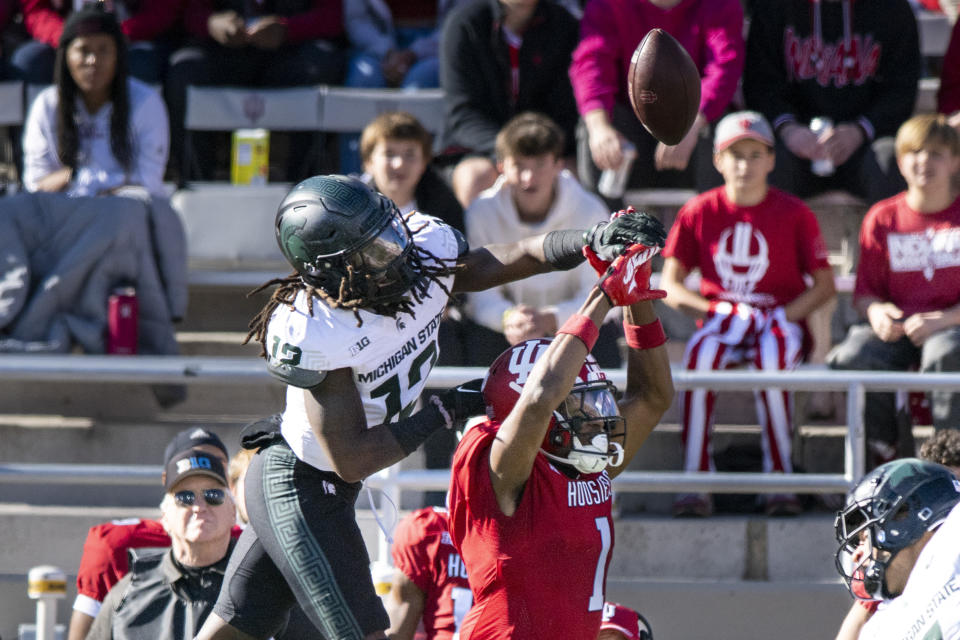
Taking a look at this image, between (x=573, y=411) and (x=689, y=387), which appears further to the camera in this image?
(x=689, y=387)

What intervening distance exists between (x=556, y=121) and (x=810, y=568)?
7.32ft

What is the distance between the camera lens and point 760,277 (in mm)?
5074

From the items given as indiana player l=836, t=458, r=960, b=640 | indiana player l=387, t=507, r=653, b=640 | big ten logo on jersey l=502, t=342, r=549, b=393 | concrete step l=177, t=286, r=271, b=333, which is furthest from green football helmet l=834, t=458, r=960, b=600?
concrete step l=177, t=286, r=271, b=333

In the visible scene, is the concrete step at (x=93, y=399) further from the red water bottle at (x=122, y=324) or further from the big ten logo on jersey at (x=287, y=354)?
the big ten logo on jersey at (x=287, y=354)

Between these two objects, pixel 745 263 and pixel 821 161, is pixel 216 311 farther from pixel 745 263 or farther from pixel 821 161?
pixel 821 161

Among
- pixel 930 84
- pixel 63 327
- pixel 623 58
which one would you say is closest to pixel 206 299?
pixel 63 327

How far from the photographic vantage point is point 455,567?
12.7ft

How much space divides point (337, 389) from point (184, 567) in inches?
41.5

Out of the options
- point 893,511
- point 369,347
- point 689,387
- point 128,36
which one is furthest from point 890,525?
point 128,36

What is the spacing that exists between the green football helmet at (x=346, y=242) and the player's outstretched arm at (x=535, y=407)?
43 centimetres

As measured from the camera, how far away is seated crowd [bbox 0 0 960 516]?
4953 millimetres

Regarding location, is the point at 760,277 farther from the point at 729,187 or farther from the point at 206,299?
the point at 206,299

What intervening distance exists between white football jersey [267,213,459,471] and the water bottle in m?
2.62

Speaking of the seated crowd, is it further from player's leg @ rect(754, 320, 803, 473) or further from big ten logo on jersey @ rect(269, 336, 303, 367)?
big ten logo on jersey @ rect(269, 336, 303, 367)
